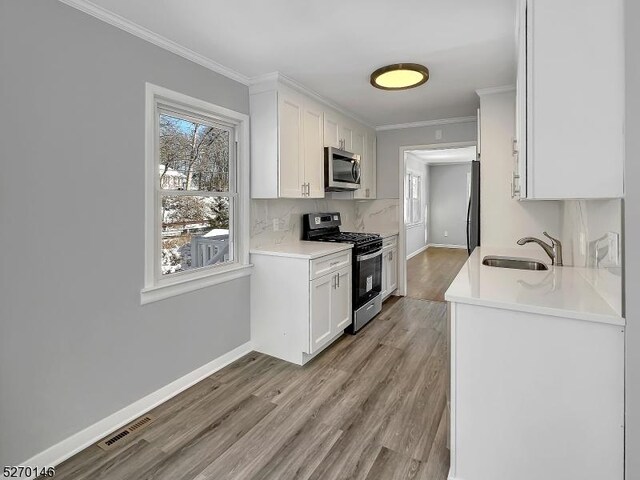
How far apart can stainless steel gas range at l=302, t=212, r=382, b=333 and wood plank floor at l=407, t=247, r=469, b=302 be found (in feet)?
4.06

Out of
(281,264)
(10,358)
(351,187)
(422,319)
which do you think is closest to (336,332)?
(281,264)

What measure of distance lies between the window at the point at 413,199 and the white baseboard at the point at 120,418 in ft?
20.2

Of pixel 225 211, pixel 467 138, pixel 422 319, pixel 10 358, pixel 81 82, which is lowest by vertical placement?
pixel 422 319

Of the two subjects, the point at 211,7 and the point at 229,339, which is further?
the point at 229,339

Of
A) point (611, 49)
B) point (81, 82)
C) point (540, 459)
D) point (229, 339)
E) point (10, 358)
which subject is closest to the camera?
point (611, 49)

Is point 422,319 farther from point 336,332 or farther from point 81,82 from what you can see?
point 81,82

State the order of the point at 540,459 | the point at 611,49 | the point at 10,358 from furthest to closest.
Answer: the point at 10,358 < the point at 540,459 < the point at 611,49

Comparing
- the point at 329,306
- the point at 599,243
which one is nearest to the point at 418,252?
the point at 329,306

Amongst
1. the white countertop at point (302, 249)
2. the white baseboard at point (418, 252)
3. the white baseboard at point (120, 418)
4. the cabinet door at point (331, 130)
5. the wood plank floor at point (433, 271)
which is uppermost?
the cabinet door at point (331, 130)

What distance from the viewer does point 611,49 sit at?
1.20 meters

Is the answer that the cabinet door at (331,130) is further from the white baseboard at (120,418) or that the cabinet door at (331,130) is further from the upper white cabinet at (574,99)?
the upper white cabinet at (574,99)

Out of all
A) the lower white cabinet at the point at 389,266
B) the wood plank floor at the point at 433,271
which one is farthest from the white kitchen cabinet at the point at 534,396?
the wood plank floor at the point at 433,271

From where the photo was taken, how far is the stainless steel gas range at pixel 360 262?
3518 mm

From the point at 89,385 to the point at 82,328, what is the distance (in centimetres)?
33
